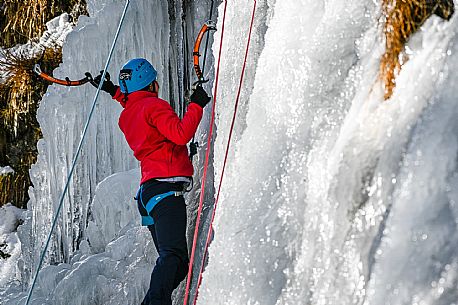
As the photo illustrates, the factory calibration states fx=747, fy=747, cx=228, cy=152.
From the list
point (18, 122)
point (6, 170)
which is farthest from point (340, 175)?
point (6, 170)

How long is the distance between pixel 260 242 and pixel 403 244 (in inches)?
26.5

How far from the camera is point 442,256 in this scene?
61.9 inches

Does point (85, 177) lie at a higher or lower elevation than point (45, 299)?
higher

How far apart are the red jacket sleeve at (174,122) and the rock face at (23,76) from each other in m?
3.76

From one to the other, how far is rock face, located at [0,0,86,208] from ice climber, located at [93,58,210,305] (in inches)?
144

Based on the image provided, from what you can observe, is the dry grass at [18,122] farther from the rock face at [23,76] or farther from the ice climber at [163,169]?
the ice climber at [163,169]

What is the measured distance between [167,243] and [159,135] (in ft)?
1.64

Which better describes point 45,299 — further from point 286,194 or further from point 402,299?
point 402,299

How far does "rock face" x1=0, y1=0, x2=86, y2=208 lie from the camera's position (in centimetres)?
692

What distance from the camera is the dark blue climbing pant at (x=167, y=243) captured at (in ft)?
10.3

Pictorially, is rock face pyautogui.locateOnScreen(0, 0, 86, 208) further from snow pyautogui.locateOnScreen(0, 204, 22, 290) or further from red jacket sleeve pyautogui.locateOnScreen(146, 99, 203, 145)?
red jacket sleeve pyautogui.locateOnScreen(146, 99, 203, 145)

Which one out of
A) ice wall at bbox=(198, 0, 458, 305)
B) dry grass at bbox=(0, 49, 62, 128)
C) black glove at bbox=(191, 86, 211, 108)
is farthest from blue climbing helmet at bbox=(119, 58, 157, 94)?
dry grass at bbox=(0, 49, 62, 128)

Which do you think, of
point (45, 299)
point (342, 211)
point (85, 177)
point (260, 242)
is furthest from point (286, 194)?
point (85, 177)

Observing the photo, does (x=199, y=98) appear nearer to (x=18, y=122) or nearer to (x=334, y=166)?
(x=334, y=166)
